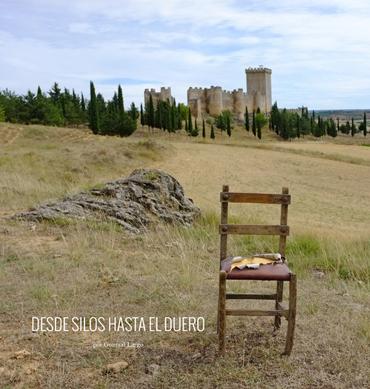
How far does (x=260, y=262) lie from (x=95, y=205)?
6.34 meters

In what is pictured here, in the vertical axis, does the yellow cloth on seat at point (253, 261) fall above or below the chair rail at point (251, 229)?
below

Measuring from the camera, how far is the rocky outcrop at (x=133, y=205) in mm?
9328

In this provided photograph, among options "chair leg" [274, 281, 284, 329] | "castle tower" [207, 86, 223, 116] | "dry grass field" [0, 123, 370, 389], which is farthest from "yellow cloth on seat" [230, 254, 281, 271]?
"castle tower" [207, 86, 223, 116]

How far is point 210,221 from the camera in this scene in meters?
10.8

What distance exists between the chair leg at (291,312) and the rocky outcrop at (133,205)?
17.7 feet

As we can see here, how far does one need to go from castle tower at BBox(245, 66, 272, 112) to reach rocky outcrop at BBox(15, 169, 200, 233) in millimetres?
107673

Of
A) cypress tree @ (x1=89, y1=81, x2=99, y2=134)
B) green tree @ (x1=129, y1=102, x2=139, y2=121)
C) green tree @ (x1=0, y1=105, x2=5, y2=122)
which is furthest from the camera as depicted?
green tree @ (x1=129, y1=102, x2=139, y2=121)

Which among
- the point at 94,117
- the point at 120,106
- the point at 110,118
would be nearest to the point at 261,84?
the point at 120,106

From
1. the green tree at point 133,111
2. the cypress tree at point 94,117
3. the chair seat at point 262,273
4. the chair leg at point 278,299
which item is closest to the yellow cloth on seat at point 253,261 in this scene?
the chair seat at point 262,273

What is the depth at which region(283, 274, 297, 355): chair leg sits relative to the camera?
3.68 m

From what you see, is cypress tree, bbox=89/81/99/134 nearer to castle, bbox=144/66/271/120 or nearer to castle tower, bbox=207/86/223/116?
castle, bbox=144/66/271/120

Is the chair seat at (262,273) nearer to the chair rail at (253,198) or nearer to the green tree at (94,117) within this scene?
the chair rail at (253,198)

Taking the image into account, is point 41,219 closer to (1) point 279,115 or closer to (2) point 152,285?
(2) point 152,285

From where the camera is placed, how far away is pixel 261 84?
120562 mm
